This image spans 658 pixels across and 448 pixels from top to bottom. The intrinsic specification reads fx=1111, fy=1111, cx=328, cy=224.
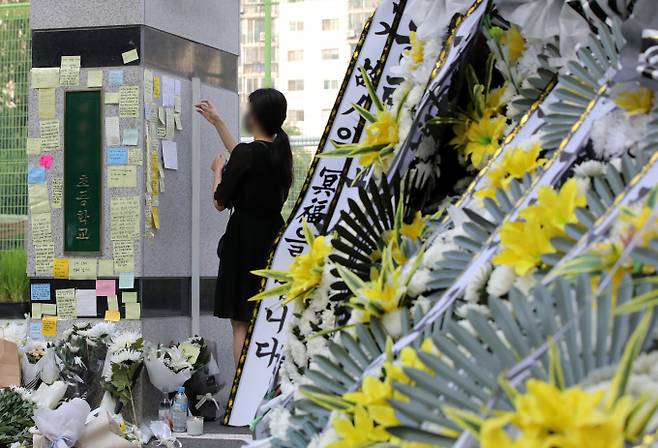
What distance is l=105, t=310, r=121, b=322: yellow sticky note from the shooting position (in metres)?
6.11

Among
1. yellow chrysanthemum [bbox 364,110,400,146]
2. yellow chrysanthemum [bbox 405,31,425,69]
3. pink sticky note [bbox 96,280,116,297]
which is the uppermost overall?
yellow chrysanthemum [bbox 405,31,425,69]

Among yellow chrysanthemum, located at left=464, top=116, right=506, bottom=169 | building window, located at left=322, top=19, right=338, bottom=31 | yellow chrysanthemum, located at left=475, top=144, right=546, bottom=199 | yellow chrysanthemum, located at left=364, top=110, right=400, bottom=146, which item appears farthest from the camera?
building window, located at left=322, top=19, right=338, bottom=31

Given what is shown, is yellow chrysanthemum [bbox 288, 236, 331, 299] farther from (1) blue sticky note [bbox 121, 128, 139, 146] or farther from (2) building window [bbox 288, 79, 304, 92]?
(2) building window [bbox 288, 79, 304, 92]

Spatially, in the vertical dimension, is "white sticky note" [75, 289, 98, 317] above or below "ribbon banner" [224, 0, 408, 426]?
below

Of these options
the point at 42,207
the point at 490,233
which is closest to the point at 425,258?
the point at 490,233

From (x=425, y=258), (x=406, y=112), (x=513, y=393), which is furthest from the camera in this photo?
(x=406, y=112)

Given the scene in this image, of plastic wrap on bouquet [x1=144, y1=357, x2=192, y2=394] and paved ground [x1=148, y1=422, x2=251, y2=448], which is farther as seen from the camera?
plastic wrap on bouquet [x1=144, y1=357, x2=192, y2=394]

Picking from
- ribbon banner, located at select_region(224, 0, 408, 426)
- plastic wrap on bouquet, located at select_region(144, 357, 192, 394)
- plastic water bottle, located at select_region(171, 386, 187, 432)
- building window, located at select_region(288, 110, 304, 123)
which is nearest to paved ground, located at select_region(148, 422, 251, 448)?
plastic water bottle, located at select_region(171, 386, 187, 432)

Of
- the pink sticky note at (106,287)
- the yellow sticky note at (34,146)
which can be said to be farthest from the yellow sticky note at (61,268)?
the yellow sticky note at (34,146)

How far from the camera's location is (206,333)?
6.59 m

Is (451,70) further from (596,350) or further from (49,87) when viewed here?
(49,87)

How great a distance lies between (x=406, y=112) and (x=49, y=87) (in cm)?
505

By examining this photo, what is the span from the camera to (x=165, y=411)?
5.50m

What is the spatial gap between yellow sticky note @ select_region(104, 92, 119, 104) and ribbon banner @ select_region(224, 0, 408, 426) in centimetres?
402
